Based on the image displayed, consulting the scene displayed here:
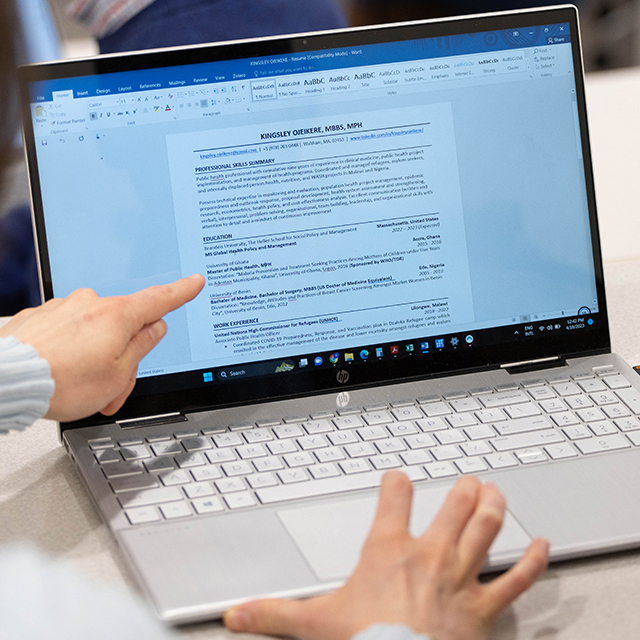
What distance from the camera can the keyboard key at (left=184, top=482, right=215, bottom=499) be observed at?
58 cm

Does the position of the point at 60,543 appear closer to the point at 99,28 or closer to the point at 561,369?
the point at 561,369

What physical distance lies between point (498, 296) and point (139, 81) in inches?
16.3

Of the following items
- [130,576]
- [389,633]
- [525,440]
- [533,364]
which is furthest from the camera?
[533,364]

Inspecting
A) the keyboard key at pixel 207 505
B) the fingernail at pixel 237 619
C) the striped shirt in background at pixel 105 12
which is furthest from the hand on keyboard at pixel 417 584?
the striped shirt in background at pixel 105 12

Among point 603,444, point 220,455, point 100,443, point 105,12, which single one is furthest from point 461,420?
point 105,12

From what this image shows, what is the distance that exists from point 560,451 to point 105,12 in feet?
3.50

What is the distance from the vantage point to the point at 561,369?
0.73 m

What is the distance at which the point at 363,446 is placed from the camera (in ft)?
2.06

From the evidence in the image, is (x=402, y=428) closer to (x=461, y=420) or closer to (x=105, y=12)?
(x=461, y=420)

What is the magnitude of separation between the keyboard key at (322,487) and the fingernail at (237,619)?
112 mm

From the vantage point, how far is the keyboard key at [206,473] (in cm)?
59

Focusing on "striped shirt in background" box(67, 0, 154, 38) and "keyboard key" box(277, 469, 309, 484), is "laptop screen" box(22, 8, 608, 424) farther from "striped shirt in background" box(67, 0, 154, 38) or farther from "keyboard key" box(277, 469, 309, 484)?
"striped shirt in background" box(67, 0, 154, 38)

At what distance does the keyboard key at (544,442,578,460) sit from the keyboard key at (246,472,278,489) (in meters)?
0.24

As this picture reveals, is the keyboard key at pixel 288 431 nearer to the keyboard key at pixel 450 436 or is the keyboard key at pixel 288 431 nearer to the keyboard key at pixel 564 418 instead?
the keyboard key at pixel 450 436
